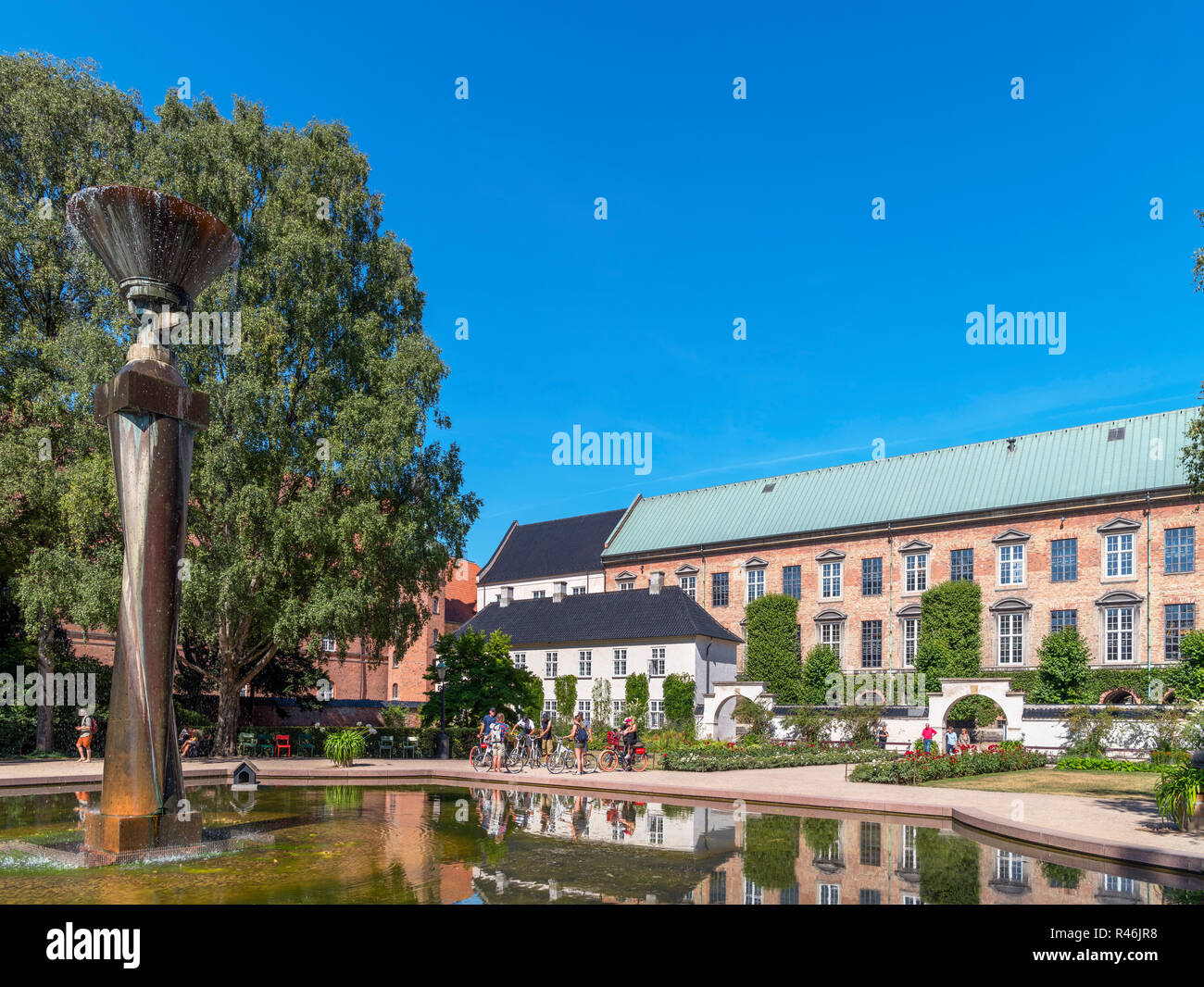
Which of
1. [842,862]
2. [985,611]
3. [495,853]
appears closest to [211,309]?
[495,853]

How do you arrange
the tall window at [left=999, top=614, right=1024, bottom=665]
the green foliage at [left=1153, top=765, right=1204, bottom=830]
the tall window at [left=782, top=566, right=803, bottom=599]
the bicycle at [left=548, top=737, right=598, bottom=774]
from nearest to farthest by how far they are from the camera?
1. the green foliage at [left=1153, top=765, right=1204, bottom=830]
2. the bicycle at [left=548, top=737, right=598, bottom=774]
3. the tall window at [left=999, top=614, right=1024, bottom=665]
4. the tall window at [left=782, top=566, right=803, bottom=599]

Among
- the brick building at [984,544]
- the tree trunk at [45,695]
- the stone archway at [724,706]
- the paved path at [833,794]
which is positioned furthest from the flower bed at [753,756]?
the tree trunk at [45,695]

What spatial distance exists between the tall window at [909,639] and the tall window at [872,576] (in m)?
2.65

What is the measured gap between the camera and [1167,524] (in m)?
47.2

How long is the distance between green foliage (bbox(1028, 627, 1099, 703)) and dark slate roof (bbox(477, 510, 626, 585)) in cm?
3531

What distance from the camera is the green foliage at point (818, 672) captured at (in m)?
56.3

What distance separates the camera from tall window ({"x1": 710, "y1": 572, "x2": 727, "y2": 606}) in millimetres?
65375

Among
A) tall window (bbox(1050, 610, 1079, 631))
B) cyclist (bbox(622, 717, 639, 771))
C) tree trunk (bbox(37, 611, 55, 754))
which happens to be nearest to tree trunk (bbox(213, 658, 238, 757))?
tree trunk (bbox(37, 611, 55, 754))

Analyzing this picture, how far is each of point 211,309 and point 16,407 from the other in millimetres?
7631

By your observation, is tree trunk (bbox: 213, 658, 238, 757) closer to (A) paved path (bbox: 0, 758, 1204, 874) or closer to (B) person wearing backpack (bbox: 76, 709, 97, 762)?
(A) paved path (bbox: 0, 758, 1204, 874)

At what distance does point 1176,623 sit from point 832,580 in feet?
64.4

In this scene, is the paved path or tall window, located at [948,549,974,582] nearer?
the paved path

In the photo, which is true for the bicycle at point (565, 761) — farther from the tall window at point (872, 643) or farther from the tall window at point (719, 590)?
the tall window at point (719, 590)

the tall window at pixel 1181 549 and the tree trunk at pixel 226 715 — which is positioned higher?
the tall window at pixel 1181 549
